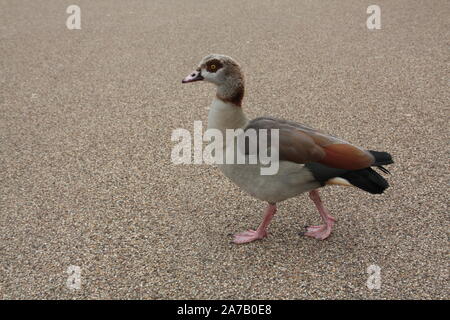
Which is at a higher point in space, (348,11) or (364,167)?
(348,11)

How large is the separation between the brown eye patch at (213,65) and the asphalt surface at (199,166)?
94 centimetres

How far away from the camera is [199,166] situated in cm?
338

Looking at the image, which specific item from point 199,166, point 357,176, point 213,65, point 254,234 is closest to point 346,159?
point 357,176

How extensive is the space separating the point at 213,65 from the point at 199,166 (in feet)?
3.88

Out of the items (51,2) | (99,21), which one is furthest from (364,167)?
(51,2)

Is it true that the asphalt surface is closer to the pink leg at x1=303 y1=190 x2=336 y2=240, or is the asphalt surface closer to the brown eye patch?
the pink leg at x1=303 y1=190 x2=336 y2=240

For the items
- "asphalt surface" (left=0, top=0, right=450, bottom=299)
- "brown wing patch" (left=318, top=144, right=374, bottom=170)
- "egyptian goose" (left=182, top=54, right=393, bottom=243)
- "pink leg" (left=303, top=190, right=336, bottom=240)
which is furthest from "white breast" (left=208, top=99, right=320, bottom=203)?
"asphalt surface" (left=0, top=0, right=450, bottom=299)

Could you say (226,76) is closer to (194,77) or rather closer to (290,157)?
(194,77)

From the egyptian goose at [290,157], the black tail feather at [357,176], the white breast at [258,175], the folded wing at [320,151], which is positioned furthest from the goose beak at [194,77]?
the black tail feather at [357,176]

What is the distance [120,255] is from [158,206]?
1.62 ft

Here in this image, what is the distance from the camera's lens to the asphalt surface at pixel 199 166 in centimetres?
237
